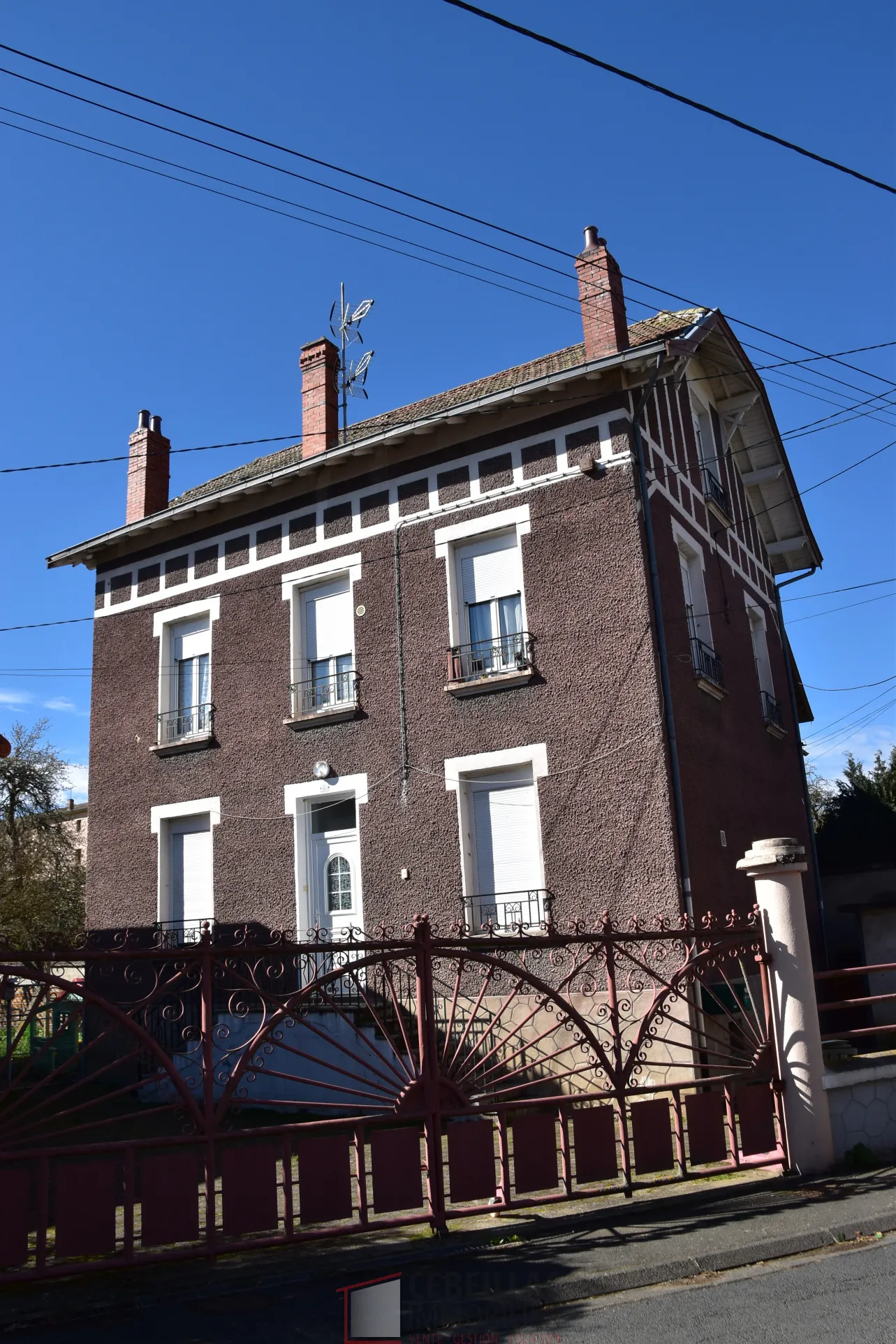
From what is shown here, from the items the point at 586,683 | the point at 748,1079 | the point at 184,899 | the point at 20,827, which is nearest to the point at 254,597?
the point at 184,899

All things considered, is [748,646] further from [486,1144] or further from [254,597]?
[486,1144]

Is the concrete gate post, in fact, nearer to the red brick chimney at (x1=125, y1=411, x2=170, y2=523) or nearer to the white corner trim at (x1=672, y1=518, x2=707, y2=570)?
the white corner trim at (x1=672, y1=518, x2=707, y2=570)

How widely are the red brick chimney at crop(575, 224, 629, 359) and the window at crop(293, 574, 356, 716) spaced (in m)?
4.82

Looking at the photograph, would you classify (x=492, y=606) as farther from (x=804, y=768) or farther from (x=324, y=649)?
(x=804, y=768)

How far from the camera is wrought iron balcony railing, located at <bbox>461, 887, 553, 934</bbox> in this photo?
12711 millimetres

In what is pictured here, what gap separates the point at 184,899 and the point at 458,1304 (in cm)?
1148

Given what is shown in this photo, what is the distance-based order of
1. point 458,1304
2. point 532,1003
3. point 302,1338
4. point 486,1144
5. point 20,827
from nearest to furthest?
point 302,1338
point 458,1304
point 486,1144
point 532,1003
point 20,827

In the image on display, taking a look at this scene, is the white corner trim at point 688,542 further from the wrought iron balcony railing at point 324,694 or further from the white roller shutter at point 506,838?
the wrought iron balcony railing at point 324,694

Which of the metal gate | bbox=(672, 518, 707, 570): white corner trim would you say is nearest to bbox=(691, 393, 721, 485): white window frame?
bbox=(672, 518, 707, 570): white corner trim

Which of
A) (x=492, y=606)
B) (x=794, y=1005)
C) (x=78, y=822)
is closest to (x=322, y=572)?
(x=492, y=606)

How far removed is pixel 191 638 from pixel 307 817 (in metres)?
3.87

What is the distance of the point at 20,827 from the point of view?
30.4 m

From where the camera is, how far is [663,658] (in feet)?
41.6

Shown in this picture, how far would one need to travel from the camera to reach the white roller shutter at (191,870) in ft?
51.7
